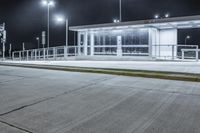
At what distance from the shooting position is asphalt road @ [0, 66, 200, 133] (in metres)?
4.04

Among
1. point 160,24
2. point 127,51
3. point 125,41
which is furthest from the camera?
point 125,41

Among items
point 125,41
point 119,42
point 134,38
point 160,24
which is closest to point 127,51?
point 125,41

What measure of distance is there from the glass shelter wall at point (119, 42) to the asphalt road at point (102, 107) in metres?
12.2

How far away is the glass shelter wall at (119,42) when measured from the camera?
770 inches

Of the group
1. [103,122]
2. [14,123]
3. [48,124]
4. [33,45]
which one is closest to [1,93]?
[14,123]

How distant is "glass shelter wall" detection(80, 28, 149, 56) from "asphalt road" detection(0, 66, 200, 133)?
1218 cm

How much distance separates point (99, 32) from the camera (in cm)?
2184

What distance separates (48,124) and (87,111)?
0.96 meters

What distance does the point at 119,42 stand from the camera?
21.0 meters

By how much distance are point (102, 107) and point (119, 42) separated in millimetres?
16281

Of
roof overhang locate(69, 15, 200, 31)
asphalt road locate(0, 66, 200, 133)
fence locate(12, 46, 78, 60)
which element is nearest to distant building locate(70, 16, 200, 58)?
roof overhang locate(69, 15, 200, 31)

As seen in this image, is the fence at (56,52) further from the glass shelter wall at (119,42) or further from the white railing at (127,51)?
the glass shelter wall at (119,42)

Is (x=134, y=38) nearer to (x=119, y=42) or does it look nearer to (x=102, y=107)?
(x=119, y=42)

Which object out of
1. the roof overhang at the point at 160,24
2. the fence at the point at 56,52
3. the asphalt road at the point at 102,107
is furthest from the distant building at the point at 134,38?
the asphalt road at the point at 102,107
